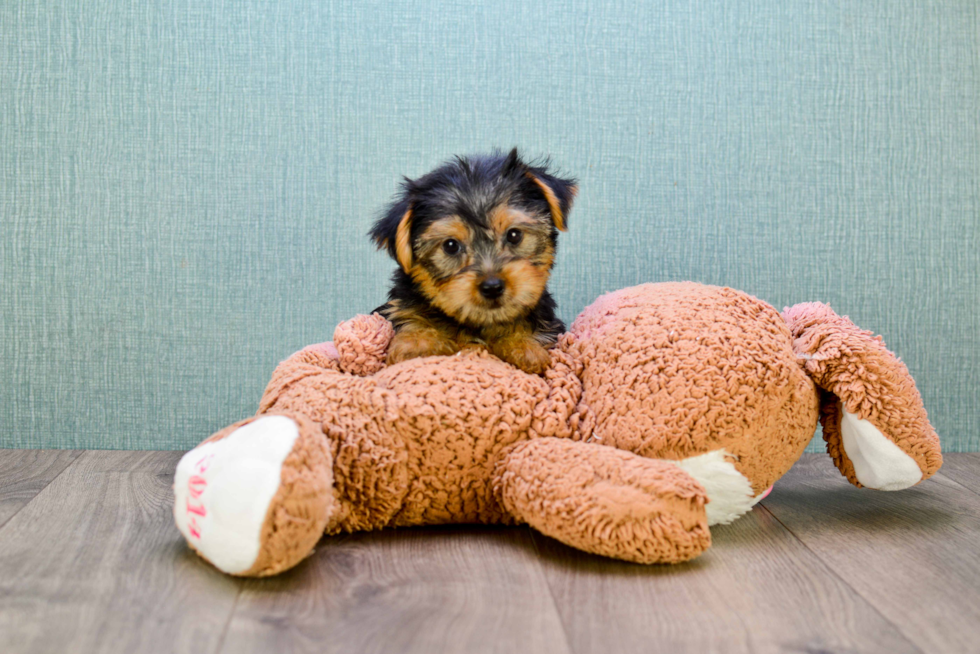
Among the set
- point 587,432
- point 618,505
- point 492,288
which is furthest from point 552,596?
point 492,288

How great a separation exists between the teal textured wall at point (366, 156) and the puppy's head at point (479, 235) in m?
0.74

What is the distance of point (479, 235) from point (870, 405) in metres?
1.01

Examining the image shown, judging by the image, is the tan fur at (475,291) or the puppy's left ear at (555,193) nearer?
the tan fur at (475,291)

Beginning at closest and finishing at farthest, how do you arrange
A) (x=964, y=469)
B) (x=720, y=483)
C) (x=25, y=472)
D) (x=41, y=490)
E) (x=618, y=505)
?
(x=618, y=505)
(x=720, y=483)
(x=41, y=490)
(x=25, y=472)
(x=964, y=469)

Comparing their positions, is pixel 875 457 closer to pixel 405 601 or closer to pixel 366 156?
pixel 405 601

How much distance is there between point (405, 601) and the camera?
56.1 inches

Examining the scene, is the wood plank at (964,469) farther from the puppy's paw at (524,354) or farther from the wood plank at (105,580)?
the wood plank at (105,580)

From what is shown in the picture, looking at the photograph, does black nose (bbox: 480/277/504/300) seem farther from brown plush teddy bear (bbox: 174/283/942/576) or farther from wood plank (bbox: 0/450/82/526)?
wood plank (bbox: 0/450/82/526)

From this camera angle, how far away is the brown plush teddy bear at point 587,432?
150 cm

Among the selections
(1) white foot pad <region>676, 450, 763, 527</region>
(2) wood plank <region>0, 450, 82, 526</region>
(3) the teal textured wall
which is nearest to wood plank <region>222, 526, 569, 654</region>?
(1) white foot pad <region>676, 450, 763, 527</region>

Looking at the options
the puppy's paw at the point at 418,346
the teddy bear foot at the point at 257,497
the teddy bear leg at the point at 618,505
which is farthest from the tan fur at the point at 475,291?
the teddy bear foot at the point at 257,497

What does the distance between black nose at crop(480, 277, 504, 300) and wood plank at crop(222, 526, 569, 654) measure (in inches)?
22.0

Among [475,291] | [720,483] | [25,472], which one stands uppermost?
[475,291]

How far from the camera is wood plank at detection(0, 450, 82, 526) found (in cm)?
207
